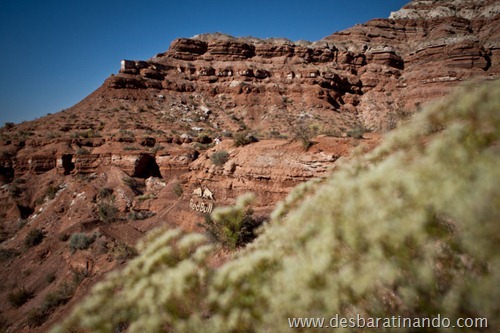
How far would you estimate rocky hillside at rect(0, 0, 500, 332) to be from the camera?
10.2 meters

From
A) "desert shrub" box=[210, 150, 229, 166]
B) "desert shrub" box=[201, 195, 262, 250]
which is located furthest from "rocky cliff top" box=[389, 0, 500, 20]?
"desert shrub" box=[201, 195, 262, 250]

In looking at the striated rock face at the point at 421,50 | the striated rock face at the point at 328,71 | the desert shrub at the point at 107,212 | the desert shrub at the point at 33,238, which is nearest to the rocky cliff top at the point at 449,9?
the striated rock face at the point at 421,50

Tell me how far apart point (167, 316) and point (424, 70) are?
163 feet

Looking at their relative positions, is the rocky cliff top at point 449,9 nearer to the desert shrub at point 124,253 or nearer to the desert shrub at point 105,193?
the desert shrub at point 105,193

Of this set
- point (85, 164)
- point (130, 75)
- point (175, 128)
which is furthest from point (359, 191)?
point (130, 75)

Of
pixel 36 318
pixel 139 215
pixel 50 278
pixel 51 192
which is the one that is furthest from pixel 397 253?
pixel 51 192

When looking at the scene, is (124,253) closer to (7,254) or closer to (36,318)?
(36,318)

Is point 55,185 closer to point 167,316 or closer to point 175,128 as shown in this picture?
point 175,128

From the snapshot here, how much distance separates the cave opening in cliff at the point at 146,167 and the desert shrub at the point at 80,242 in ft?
33.6

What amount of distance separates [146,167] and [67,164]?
298 inches

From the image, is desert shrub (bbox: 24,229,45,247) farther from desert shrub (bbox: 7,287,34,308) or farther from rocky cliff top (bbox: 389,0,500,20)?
rocky cliff top (bbox: 389,0,500,20)

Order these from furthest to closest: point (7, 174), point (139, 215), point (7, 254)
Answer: point (7, 174), point (139, 215), point (7, 254)

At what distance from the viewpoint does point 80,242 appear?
11.7m

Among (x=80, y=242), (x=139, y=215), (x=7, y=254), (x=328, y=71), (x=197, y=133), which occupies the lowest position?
(x=7, y=254)
